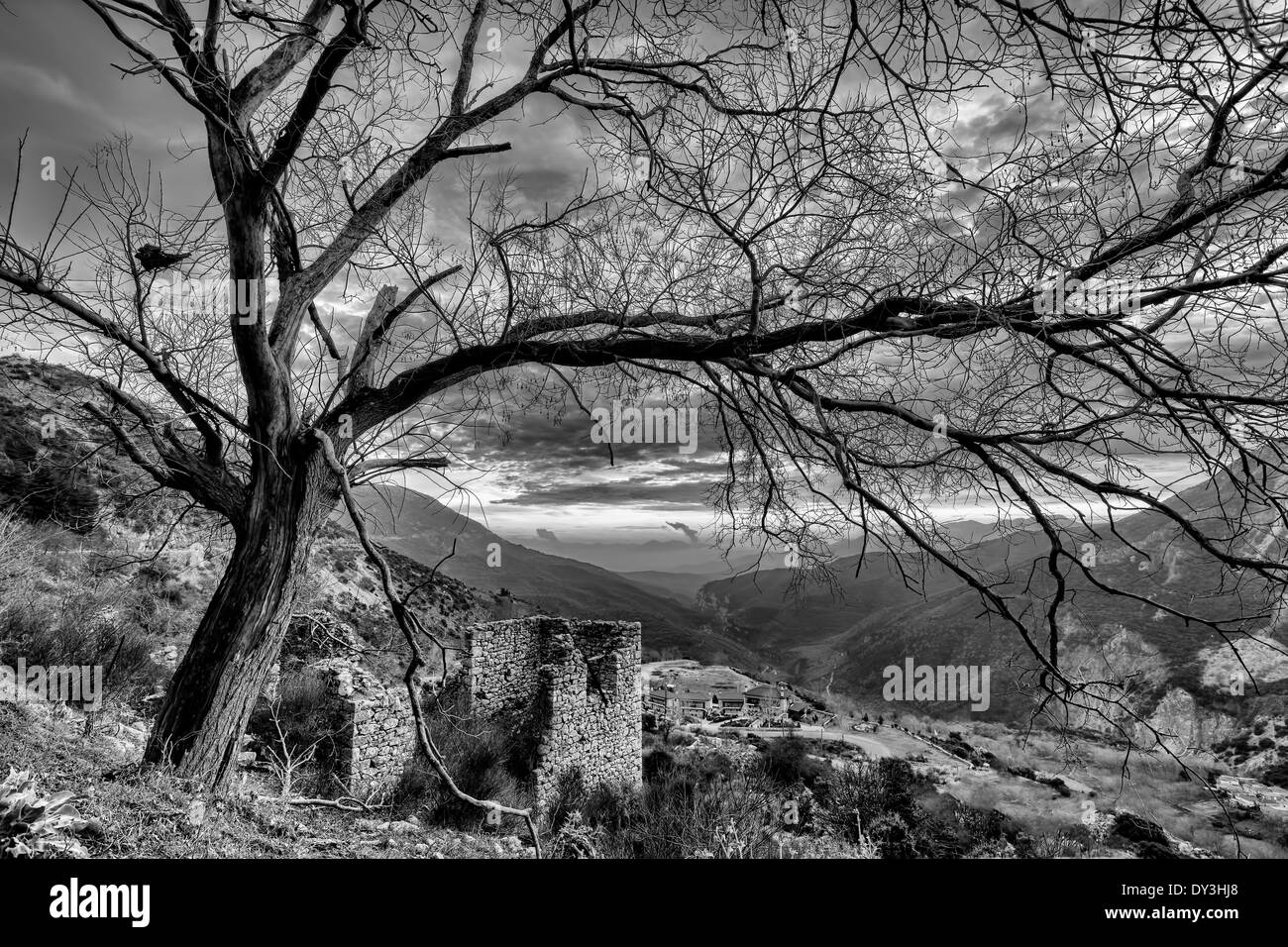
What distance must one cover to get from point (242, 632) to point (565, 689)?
956 cm

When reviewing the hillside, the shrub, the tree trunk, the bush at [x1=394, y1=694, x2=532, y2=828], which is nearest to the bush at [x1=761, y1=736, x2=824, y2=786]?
the hillside

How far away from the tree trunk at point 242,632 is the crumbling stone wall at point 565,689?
8673mm

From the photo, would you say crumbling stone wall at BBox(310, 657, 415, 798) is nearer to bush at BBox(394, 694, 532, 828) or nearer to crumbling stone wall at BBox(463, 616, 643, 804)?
bush at BBox(394, 694, 532, 828)

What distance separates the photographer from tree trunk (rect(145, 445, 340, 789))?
3.88 m

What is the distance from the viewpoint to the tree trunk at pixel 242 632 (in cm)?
388

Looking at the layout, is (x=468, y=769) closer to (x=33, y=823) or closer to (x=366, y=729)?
(x=366, y=729)

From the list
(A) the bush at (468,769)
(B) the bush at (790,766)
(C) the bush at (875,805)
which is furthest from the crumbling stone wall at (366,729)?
(B) the bush at (790,766)

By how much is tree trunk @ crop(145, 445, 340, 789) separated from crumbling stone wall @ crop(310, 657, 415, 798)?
421cm

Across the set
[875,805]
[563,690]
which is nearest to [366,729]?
[563,690]

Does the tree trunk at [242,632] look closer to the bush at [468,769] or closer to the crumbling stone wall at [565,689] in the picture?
the bush at [468,769]
